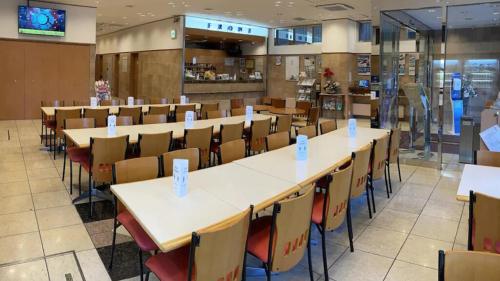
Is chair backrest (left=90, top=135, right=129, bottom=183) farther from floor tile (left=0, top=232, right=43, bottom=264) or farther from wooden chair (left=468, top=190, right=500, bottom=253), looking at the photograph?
wooden chair (left=468, top=190, right=500, bottom=253)

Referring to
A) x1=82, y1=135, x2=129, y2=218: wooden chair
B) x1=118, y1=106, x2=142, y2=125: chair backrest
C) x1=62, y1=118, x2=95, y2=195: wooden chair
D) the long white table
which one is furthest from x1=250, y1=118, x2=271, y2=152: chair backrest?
x1=118, y1=106, x2=142, y2=125: chair backrest

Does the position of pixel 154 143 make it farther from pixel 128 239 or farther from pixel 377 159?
pixel 377 159

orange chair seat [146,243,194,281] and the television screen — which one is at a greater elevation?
the television screen

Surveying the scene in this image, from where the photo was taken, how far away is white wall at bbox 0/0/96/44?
32.4ft

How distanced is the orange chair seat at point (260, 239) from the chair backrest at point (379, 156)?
74.3 inches

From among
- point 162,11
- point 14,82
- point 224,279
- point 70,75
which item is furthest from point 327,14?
point 224,279

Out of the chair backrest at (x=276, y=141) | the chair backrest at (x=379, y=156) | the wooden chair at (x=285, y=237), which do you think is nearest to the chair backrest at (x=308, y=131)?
the chair backrest at (x=276, y=141)

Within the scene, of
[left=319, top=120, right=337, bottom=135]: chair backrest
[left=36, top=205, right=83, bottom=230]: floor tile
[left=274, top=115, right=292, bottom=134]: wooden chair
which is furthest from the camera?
[left=274, top=115, right=292, bottom=134]: wooden chair

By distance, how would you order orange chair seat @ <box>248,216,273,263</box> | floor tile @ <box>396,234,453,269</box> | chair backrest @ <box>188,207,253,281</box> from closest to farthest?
chair backrest @ <box>188,207,253,281</box>
orange chair seat @ <box>248,216,273,263</box>
floor tile @ <box>396,234,453,269</box>

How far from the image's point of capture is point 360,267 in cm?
299

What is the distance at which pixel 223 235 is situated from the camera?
178 cm

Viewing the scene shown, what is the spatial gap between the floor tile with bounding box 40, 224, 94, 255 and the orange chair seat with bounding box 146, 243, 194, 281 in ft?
4.46

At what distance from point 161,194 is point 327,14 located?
33.9 feet

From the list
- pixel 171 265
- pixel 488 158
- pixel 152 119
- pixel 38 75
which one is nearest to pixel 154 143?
pixel 152 119
